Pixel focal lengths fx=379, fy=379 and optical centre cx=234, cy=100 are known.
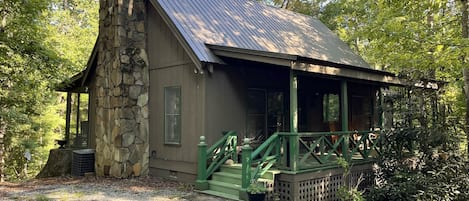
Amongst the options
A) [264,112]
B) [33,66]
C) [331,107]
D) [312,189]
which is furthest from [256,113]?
[33,66]

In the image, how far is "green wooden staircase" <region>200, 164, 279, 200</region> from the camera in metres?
7.34

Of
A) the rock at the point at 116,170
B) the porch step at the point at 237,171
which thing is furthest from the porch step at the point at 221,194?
the rock at the point at 116,170

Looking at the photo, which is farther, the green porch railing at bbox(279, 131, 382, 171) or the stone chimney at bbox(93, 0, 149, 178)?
the stone chimney at bbox(93, 0, 149, 178)

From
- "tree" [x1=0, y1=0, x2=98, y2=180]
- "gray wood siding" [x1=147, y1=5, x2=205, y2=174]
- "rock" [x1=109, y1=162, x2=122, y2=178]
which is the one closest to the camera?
"gray wood siding" [x1=147, y1=5, x2=205, y2=174]

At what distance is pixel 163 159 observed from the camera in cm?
968

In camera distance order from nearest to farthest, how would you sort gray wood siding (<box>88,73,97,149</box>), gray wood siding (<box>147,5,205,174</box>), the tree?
gray wood siding (<box>147,5,205,174</box>) < the tree < gray wood siding (<box>88,73,97,149</box>)

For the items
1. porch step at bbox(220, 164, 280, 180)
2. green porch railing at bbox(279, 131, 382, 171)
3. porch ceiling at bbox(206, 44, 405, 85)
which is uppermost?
porch ceiling at bbox(206, 44, 405, 85)

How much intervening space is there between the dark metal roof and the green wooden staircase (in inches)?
95.3

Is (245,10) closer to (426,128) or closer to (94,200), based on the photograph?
(426,128)

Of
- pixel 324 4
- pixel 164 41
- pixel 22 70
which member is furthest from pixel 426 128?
pixel 324 4

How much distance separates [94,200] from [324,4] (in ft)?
60.5

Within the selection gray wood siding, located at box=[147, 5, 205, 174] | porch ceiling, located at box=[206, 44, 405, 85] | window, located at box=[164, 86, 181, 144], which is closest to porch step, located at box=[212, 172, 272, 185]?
gray wood siding, located at box=[147, 5, 205, 174]

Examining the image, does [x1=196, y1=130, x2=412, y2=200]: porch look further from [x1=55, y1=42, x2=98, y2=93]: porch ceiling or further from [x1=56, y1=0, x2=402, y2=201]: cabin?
[x1=55, y1=42, x2=98, y2=93]: porch ceiling

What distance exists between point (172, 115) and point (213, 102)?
1403mm
